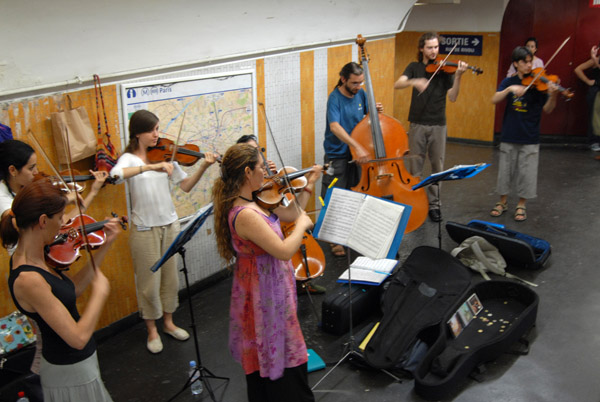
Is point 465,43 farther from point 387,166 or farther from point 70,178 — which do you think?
point 70,178

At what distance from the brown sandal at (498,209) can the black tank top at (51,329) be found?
4717 millimetres

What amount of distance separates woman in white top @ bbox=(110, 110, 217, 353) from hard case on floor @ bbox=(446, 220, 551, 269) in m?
2.63

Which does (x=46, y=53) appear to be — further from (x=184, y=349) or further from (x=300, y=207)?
(x=184, y=349)

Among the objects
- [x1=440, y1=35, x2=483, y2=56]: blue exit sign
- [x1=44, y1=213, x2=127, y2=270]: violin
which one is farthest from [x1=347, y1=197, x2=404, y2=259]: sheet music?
[x1=440, y1=35, x2=483, y2=56]: blue exit sign

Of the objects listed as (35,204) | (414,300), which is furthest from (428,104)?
(35,204)

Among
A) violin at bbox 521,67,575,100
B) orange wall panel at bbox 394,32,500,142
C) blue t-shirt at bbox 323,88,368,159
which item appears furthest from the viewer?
orange wall panel at bbox 394,32,500,142

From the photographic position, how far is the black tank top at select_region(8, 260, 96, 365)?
2.29m

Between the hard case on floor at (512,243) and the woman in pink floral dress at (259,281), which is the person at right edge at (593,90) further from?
the woman in pink floral dress at (259,281)

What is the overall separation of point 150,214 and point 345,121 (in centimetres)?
212

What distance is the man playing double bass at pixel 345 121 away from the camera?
501cm

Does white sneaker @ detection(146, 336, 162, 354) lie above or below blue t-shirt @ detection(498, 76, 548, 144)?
below

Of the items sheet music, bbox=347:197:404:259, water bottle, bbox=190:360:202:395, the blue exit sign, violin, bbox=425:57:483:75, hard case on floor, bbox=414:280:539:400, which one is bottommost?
water bottle, bbox=190:360:202:395

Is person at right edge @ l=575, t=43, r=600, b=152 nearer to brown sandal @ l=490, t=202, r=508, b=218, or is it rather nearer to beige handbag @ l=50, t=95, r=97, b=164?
brown sandal @ l=490, t=202, r=508, b=218

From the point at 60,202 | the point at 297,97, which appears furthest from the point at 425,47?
the point at 60,202
